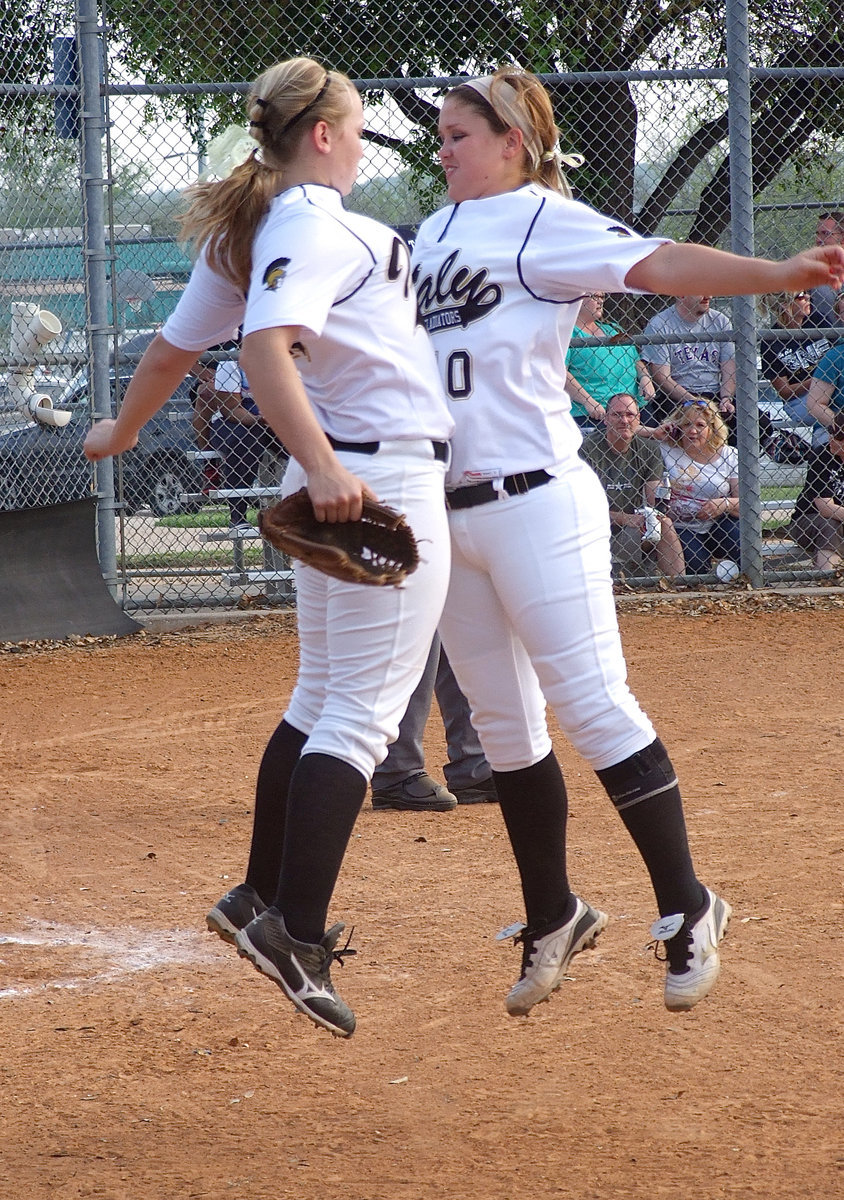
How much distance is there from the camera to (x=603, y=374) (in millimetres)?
8297

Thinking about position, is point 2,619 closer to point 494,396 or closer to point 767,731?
point 767,731

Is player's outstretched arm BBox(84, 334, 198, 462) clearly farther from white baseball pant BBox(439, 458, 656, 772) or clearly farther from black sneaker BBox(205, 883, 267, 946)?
black sneaker BBox(205, 883, 267, 946)

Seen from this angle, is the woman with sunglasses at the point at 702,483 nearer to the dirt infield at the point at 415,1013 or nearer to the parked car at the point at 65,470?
the dirt infield at the point at 415,1013

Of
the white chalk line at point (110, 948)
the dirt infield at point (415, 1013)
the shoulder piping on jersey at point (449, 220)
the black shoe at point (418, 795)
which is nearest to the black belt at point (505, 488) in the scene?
the shoulder piping on jersey at point (449, 220)

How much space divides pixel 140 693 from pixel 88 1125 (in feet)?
13.8

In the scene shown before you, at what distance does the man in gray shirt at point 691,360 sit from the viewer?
834 centimetres

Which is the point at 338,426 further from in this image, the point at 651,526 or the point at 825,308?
the point at 825,308

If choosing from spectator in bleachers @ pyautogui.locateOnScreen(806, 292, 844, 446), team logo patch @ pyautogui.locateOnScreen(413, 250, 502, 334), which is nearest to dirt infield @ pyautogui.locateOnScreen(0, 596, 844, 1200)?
team logo patch @ pyautogui.locateOnScreen(413, 250, 502, 334)

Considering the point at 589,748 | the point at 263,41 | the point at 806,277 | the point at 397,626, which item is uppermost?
the point at 263,41

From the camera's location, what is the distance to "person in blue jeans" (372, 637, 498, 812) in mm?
4945

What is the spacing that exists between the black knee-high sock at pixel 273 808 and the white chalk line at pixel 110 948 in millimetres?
808

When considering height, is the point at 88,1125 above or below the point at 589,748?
below

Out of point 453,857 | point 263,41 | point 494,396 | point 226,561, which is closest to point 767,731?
point 453,857

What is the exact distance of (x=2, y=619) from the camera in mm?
7816
